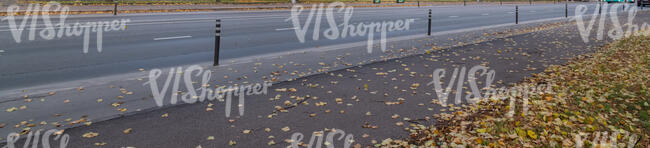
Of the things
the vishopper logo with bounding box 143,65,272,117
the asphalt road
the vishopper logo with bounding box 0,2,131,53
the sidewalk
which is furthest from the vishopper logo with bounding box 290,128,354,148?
the vishopper logo with bounding box 0,2,131,53

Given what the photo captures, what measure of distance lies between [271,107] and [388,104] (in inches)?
66.5

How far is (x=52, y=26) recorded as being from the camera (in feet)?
52.7

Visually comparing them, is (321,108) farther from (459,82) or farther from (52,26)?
(52,26)

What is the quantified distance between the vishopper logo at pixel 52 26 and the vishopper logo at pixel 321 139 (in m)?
Answer: 7.90

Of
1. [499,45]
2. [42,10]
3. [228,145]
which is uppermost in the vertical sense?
[42,10]

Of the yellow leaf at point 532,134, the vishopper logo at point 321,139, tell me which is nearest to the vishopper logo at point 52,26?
the vishopper logo at point 321,139

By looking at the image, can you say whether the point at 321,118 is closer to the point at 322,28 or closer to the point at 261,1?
the point at 322,28

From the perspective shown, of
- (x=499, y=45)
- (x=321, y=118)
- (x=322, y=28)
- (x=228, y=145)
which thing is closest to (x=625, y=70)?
(x=499, y=45)

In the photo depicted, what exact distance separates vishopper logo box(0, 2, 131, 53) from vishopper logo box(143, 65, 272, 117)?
3.80m

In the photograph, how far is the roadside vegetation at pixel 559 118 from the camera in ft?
17.3

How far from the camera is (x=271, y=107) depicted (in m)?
6.60

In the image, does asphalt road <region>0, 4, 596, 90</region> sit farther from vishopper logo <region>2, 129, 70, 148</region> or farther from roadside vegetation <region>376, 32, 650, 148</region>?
roadside vegetation <region>376, 32, 650, 148</region>

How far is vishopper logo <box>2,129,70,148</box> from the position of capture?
501cm

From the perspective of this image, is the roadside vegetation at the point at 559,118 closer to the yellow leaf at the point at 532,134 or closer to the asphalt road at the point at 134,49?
the yellow leaf at the point at 532,134
